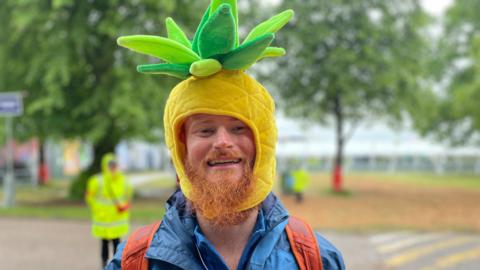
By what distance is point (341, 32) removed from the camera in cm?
1728

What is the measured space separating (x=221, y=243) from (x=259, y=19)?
16533 millimetres

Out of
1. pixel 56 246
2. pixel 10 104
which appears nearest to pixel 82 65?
pixel 10 104

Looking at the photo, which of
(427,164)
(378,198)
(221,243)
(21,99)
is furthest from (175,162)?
(427,164)

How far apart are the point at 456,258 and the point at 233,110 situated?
774cm

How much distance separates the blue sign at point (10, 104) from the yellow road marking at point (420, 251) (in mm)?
10653

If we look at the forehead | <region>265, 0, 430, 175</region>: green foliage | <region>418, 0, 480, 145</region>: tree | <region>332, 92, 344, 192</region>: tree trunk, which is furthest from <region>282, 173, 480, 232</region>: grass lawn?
the forehead

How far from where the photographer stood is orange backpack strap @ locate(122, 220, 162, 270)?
5.64 ft

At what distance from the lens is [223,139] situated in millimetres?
1773

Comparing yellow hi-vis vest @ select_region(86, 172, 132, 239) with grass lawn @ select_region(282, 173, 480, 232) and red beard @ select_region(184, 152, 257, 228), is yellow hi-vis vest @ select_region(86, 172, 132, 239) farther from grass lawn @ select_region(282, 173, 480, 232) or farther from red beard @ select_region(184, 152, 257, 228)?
grass lawn @ select_region(282, 173, 480, 232)

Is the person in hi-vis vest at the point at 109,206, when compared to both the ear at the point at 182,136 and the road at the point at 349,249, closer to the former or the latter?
the road at the point at 349,249

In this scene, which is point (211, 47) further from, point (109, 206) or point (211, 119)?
point (109, 206)

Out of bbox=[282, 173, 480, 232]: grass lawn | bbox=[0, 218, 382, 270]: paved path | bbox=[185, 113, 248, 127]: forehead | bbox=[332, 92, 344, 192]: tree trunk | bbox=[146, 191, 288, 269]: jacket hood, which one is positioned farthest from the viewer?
bbox=[332, 92, 344, 192]: tree trunk

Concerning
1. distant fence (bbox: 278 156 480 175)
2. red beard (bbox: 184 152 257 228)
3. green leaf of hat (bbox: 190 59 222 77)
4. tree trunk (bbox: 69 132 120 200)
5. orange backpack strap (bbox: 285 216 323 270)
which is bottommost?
distant fence (bbox: 278 156 480 175)

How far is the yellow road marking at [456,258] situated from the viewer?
25.4 feet
